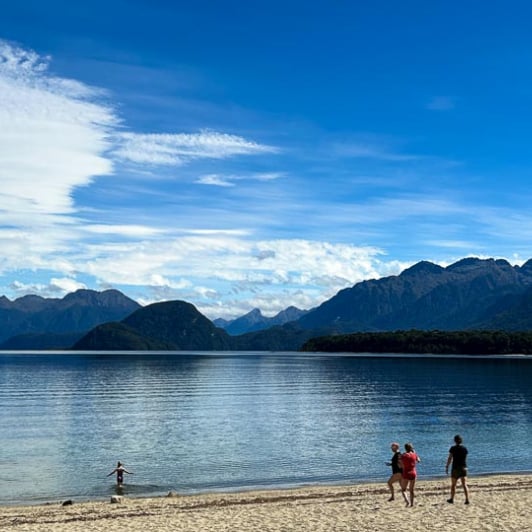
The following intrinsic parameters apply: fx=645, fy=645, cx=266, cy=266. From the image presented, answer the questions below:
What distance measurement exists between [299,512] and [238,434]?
40.2m

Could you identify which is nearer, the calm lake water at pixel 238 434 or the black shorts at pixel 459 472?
the black shorts at pixel 459 472

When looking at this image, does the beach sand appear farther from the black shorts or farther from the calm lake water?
the calm lake water

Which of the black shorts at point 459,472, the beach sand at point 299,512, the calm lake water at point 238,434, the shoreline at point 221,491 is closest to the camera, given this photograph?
the beach sand at point 299,512

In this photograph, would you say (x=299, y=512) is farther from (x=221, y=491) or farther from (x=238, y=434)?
(x=238, y=434)

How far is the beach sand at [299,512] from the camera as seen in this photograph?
32.0m

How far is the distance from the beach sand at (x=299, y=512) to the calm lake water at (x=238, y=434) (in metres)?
6.07

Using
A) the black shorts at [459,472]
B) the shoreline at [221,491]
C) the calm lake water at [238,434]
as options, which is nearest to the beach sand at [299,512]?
the shoreline at [221,491]

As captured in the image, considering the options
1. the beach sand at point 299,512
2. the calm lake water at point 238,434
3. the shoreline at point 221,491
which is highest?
the beach sand at point 299,512

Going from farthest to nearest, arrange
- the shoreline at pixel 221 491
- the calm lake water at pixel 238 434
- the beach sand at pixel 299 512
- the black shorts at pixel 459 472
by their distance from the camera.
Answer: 1. the calm lake water at pixel 238 434
2. the shoreline at pixel 221 491
3. the black shorts at pixel 459 472
4. the beach sand at pixel 299 512

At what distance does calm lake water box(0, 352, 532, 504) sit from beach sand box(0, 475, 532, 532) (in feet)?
19.9

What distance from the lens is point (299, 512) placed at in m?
36.0

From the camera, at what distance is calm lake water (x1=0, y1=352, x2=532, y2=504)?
5253 centimetres

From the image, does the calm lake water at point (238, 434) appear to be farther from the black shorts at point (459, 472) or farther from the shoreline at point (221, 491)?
the black shorts at point (459, 472)

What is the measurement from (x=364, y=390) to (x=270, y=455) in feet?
262
